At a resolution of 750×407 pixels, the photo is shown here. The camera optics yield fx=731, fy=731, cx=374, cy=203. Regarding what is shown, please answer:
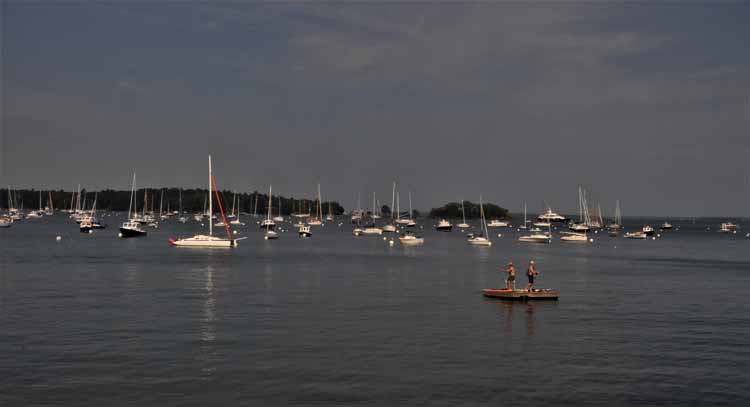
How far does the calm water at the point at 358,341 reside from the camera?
29.0m

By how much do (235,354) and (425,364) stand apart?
9.28m

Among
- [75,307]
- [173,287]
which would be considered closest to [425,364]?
[75,307]

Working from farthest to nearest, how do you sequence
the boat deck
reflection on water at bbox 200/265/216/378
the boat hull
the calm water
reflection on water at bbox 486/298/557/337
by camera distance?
1. the boat hull
2. the boat deck
3. reflection on water at bbox 486/298/557/337
4. reflection on water at bbox 200/265/216/378
5. the calm water

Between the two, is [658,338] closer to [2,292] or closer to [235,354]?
[235,354]

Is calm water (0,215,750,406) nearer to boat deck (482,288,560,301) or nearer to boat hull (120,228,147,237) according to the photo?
boat deck (482,288,560,301)

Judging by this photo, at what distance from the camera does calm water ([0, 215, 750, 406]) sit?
2897 centimetres

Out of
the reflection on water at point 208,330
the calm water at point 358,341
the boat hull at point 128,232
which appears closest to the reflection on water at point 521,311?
the calm water at point 358,341

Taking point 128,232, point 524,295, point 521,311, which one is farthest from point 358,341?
point 128,232

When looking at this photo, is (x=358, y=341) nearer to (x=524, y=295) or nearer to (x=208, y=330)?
(x=208, y=330)

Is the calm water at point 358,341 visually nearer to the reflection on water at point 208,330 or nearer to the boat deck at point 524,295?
the reflection on water at point 208,330

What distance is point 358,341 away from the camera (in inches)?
1539

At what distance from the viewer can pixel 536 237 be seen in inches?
7126

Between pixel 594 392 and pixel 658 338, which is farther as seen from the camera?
pixel 658 338

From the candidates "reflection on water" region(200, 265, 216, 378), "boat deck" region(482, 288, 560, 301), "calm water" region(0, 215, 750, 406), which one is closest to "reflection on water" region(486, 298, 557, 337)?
"calm water" region(0, 215, 750, 406)
